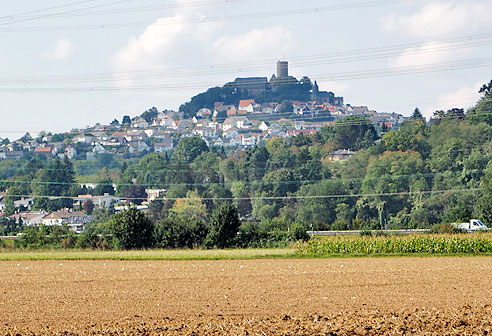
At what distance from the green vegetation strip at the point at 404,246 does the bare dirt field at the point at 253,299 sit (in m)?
7.38

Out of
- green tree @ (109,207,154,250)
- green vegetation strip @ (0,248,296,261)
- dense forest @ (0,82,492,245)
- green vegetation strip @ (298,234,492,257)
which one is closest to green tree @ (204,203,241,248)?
green tree @ (109,207,154,250)

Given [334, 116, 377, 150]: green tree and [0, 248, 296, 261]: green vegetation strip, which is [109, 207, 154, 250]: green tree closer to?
[0, 248, 296, 261]: green vegetation strip

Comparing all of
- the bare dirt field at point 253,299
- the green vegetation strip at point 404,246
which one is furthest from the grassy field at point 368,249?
the bare dirt field at point 253,299

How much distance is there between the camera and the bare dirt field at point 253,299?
22641 mm

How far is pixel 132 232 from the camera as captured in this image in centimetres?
6109

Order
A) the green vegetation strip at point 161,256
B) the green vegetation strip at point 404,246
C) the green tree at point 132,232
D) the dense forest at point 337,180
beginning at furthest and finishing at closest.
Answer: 1. the dense forest at point 337,180
2. the green tree at point 132,232
3. the green vegetation strip at point 404,246
4. the green vegetation strip at point 161,256

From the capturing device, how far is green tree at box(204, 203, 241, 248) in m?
60.8

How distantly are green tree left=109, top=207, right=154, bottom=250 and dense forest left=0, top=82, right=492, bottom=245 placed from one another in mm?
29804

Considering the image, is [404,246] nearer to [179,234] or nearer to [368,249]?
[368,249]

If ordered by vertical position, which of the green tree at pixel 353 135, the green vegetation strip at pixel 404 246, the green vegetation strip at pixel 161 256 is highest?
the green tree at pixel 353 135

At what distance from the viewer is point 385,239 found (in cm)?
5188

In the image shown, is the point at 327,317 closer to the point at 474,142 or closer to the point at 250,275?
the point at 250,275

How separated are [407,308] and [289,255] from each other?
2470 centimetres

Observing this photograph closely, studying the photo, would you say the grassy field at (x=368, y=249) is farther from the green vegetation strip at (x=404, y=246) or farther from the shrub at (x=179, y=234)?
the shrub at (x=179, y=234)
